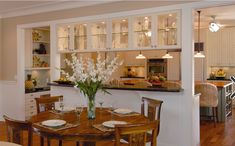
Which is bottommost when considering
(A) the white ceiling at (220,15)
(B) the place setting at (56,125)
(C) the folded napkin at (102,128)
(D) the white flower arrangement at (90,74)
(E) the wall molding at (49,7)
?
(C) the folded napkin at (102,128)

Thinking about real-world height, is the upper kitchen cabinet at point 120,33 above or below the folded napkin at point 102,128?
above

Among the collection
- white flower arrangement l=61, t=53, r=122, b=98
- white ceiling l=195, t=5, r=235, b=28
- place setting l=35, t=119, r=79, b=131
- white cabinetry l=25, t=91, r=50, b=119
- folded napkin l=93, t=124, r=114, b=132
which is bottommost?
white cabinetry l=25, t=91, r=50, b=119

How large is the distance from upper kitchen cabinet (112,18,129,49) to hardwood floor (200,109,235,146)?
231 cm

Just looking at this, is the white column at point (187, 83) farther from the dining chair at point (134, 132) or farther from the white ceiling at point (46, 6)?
the dining chair at point (134, 132)

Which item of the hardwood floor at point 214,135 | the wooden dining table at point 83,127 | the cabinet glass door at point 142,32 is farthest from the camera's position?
the hardwood floor at point 214,135

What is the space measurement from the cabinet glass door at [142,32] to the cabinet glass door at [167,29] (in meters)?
0.18

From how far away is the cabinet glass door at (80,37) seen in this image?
17.6 feet

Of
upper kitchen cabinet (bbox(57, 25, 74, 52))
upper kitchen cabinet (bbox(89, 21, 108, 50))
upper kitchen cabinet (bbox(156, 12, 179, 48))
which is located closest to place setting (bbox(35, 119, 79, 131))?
upper kitchen cabinet (bbox(156, 12, 179, 48))

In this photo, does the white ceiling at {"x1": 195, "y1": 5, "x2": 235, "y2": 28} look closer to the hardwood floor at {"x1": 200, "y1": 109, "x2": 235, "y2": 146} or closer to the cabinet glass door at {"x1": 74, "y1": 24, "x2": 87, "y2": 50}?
the hardwood floor at {"x1": 200, "y1": 109, "x2": 235, "y2": 146}

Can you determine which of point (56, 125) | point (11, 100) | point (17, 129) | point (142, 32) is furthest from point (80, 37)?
point (17, 129)

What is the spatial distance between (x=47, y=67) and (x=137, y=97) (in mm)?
4062

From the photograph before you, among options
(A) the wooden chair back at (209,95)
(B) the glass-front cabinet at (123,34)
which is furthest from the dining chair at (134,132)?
(A) the wooden chair back at (209,95)

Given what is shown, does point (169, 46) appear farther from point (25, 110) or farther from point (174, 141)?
point (25, 110)

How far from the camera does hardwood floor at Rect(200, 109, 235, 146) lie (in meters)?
4.84
